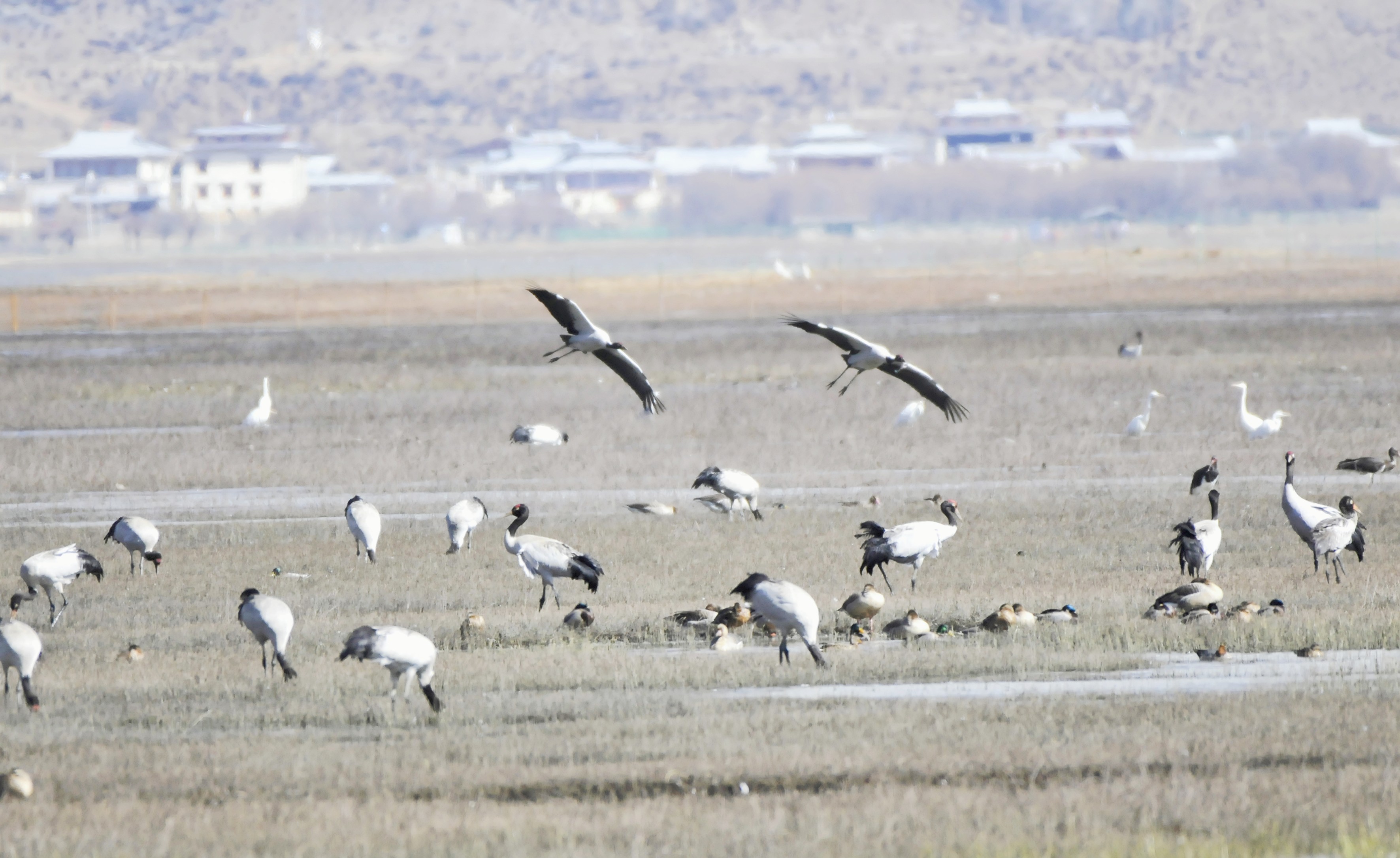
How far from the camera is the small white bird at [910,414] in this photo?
92.2ft

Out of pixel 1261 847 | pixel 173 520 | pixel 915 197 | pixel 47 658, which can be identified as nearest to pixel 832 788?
pixel 1261 847

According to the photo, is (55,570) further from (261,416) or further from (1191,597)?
(261,416)

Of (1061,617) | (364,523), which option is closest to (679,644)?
(1061,617)

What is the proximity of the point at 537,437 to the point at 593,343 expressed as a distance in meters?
11.9

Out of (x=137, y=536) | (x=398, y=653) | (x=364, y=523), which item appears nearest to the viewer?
(x=398, y=653)

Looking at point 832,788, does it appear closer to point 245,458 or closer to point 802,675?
point 802,675

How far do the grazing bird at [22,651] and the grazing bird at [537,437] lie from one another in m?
15.6

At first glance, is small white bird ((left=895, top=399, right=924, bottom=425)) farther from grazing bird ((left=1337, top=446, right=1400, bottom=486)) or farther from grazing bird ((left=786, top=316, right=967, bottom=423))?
grazing bird ((left=786, top=316, right=967, bottom=423))

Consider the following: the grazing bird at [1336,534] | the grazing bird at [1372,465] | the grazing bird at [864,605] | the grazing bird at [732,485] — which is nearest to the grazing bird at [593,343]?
the grazing bird at [864,605]

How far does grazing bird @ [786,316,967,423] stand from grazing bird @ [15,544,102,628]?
554 cm

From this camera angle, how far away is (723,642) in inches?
527

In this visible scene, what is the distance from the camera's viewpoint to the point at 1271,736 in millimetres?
10211

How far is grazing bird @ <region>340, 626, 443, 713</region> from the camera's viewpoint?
1077 centimetres

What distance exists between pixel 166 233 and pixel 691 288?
300 ft
